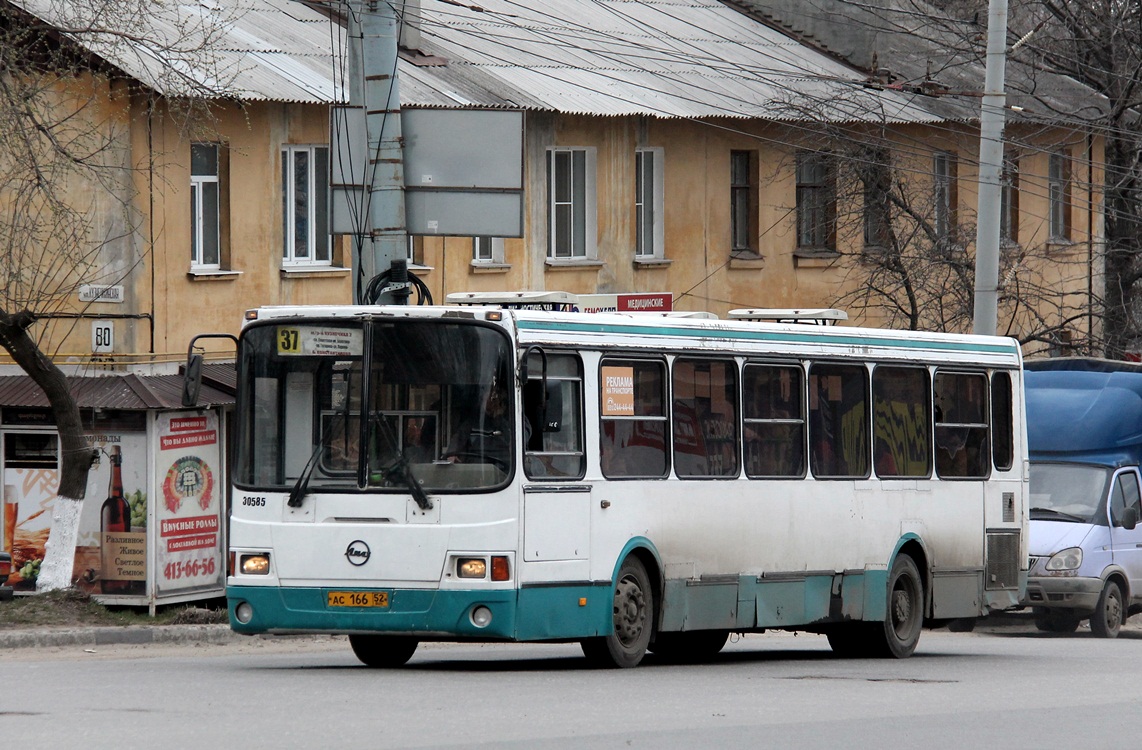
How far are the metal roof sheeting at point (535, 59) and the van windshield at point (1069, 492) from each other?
709cm

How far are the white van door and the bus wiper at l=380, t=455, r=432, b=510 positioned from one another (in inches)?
444

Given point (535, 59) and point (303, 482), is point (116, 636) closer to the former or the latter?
point (303, 482)

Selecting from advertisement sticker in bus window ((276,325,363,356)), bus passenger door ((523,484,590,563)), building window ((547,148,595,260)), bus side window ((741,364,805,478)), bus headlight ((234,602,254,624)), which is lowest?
bus headlight ((234,602,254,624))

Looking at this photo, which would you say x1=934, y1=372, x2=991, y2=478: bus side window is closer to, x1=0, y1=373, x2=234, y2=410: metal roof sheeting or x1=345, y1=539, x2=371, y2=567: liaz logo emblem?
x1=345, y1=539, x2=371, y2=567: liaz logo emblem

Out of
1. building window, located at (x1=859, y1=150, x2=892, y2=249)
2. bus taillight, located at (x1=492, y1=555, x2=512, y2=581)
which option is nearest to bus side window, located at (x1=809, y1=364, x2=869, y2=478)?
bus taillight, located at (x1=492, y1=555, x2=512, y2=581)

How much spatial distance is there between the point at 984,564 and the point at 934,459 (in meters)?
1.25

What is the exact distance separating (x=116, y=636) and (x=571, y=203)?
37.2 feet

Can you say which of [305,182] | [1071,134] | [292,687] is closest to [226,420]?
[305,182]

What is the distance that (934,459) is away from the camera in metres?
16.8

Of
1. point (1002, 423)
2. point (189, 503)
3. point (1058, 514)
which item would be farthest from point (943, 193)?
point (1002, 423)

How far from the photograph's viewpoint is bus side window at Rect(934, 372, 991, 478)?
16891mm

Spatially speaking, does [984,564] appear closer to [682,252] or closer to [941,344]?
[941,344]

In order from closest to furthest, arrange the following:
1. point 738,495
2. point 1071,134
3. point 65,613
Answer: point 738,495, point 65,613, point 1071,134

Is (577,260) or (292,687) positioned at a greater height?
(577,260)
